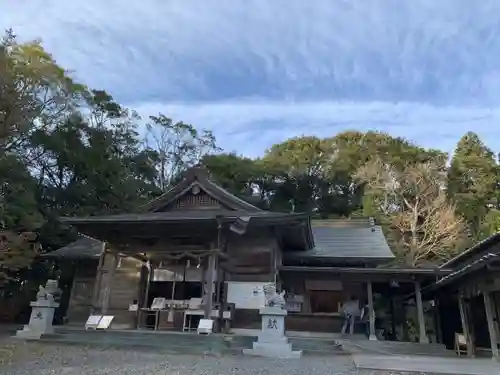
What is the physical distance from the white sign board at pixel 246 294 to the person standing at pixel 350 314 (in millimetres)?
2920

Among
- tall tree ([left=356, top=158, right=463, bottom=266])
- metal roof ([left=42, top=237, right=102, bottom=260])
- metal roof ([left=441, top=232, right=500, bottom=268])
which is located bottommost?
metal roof ([left=42, top=237, right=102, bottom=260])

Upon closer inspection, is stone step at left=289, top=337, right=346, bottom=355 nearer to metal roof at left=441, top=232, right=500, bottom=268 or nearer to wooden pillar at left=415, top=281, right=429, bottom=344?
wooden pillar at left=415, top=281, right=429, bottom=344

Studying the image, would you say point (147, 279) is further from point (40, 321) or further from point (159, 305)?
point (40, 321)

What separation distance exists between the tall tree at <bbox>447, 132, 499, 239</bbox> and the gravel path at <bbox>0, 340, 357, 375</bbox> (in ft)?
82.9

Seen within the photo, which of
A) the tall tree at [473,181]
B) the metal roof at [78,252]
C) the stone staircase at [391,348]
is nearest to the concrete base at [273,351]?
the stone staircase at [391,348]

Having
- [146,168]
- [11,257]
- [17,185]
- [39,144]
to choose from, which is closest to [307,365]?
[11,257]

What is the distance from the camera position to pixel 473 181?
31.6m

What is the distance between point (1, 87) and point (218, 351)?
11601 millimetres

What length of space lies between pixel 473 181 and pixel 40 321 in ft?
102

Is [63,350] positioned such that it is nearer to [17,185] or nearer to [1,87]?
[1,87]

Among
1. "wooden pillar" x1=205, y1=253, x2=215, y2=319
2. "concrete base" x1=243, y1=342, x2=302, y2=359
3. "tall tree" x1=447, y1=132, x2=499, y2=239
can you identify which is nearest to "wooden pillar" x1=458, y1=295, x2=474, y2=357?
"concrete base" x1=243, y1=342, x2=302, y2=359

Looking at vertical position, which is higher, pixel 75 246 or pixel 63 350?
pixel 75 246

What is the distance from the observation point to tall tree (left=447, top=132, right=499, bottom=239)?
30.3m

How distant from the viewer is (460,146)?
34312mm
